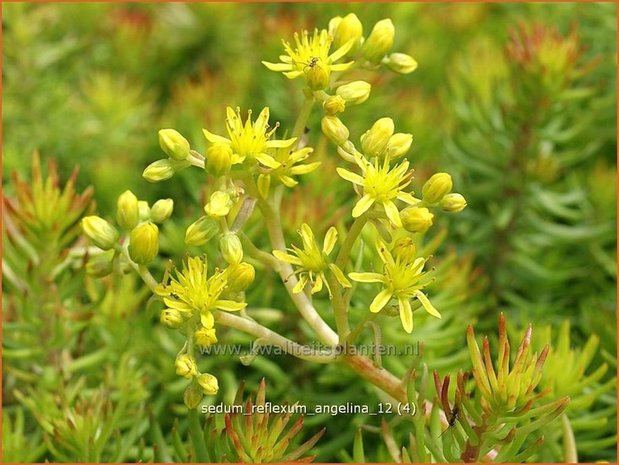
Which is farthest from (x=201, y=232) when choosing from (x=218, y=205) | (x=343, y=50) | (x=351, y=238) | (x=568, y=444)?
(x=568, y=444)

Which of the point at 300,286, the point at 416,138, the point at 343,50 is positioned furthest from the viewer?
the point at 416,138

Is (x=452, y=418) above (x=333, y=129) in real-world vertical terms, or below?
below

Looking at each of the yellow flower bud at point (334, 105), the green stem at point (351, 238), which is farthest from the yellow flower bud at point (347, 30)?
the green stem at point (351, 238)

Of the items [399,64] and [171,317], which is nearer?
[171,317]

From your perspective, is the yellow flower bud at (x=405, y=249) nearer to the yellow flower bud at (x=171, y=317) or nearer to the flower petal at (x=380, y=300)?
the flower petal at (x=380, y=300)

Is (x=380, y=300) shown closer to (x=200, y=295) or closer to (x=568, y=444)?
(x=200, y=295)

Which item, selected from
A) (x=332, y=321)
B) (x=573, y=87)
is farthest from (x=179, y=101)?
(x=573, y=87)

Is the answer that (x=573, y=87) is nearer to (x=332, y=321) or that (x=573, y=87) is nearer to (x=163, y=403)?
(x=332, y=321)
